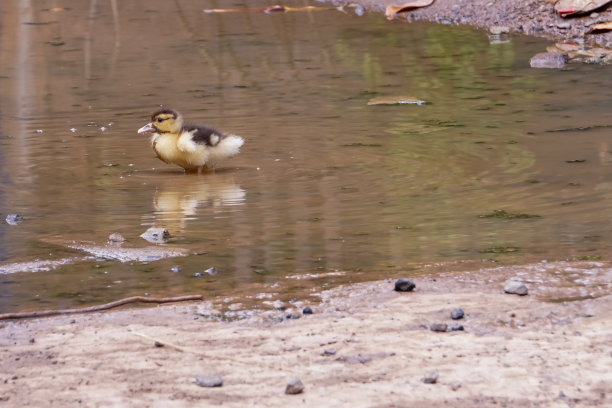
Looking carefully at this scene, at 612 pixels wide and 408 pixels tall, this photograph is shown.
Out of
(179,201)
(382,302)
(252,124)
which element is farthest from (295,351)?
(252,124)

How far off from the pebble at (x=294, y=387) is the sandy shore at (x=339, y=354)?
0.09ft

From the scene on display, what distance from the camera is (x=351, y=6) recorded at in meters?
15.3

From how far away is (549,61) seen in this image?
10.9m

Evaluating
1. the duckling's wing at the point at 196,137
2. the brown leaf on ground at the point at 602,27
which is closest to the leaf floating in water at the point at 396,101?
the duckling's wing at the point at 196,137

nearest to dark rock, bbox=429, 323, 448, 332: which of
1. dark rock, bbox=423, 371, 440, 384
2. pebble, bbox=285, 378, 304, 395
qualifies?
dark rock, bbox=423, 371, 440, 384

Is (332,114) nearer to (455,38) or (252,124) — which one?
(252,124)

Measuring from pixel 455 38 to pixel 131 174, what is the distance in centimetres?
654

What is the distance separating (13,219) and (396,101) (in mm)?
4252

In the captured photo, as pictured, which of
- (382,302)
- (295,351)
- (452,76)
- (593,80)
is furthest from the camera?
(452,76)

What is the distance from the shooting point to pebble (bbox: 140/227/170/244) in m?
5.72

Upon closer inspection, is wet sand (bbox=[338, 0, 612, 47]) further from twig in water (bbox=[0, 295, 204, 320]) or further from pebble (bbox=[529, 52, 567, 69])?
twig in water (bbox=[0, 295, 204, 320])

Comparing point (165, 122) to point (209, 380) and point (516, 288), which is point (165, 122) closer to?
point (516, 288)

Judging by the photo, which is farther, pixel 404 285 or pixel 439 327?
pixel 404 285

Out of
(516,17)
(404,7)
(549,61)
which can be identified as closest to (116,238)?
(549,61)
